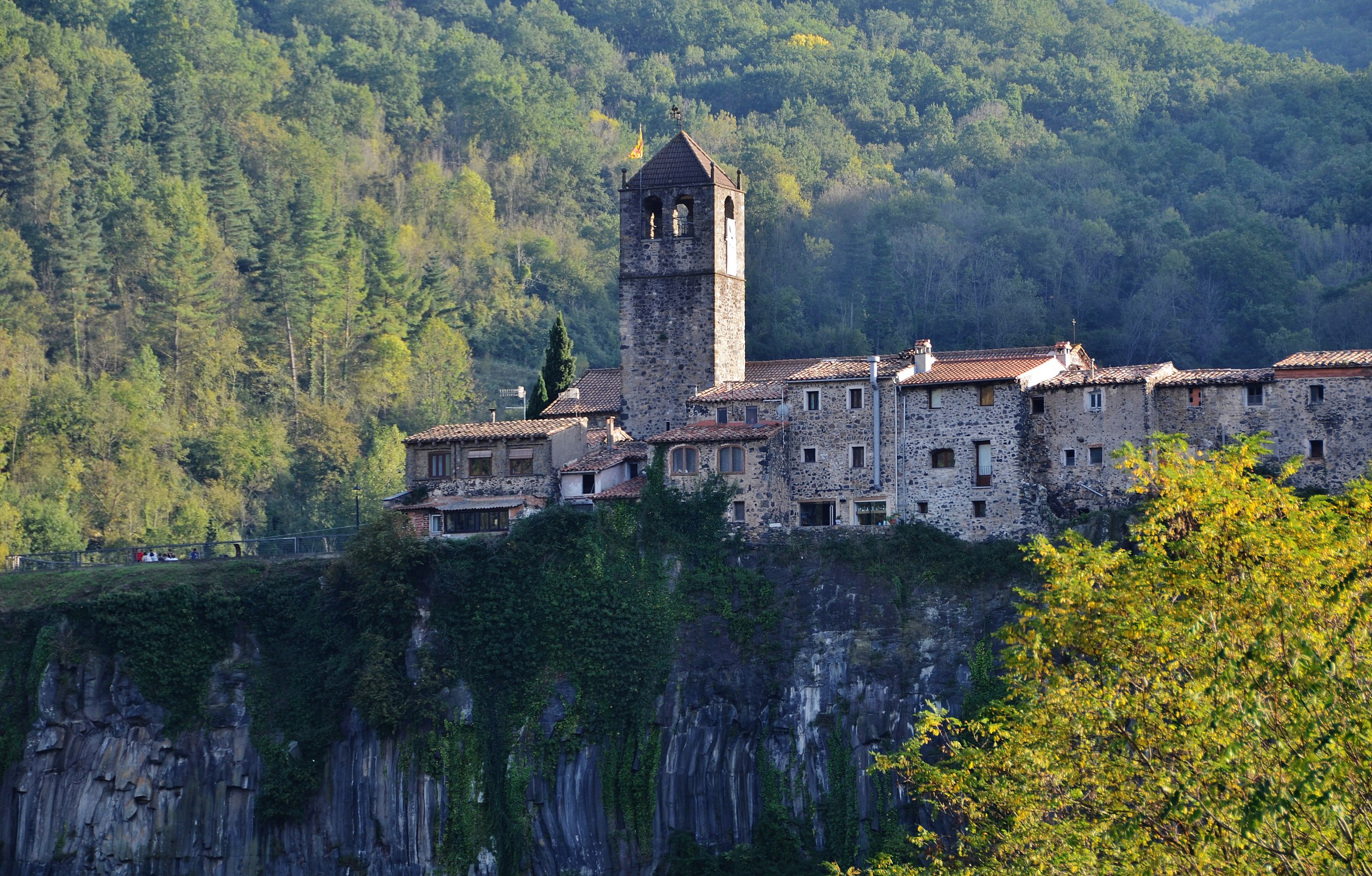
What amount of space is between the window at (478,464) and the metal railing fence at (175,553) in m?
4.40

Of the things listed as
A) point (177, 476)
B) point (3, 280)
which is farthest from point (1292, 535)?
point (3, 280)

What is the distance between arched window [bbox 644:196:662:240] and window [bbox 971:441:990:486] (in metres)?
15.7

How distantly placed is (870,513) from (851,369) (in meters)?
4.62

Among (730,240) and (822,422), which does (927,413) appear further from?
(730,240)

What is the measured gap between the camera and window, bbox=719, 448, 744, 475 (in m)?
59.9

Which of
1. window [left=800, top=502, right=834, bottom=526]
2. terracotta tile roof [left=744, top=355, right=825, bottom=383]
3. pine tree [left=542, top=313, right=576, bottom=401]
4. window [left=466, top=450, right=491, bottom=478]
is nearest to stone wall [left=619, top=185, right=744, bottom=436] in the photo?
terracotta tile roof [left=744, top=355, right=825, bottom=383]

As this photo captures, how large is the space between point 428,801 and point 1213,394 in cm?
2652

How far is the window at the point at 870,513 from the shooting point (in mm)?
59250

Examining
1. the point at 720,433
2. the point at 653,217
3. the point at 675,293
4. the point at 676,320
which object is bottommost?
the point at 720,433

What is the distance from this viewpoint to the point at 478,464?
6381 cm

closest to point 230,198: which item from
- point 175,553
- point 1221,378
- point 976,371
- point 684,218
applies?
point 175,553

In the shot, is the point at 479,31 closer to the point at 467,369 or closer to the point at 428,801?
the point at 467,369

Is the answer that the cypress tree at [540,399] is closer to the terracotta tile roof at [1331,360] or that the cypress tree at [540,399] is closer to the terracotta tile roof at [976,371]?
the terracotta tile roof at [976,371]

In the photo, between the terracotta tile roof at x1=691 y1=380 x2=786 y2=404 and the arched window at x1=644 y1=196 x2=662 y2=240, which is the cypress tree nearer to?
the arched window at x1=644 y1=196 x2=662 y2=240
